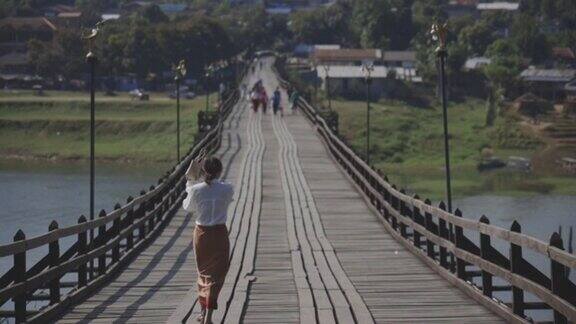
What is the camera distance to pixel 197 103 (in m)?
84.6

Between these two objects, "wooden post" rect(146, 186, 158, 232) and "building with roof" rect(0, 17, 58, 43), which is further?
"building with roof" rect(0, 17, 58, 43)

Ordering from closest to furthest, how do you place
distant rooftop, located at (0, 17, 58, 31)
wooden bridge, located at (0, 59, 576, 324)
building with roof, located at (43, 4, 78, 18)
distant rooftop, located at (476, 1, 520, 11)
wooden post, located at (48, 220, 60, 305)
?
wooden bridge, located at (0, 59, 576, 324) < wooden post, located at (48, 220, 60, 305) < distant rooftop, located at (0, 17, 58, 31) < building with roof, located at (43, 4, 78, 18) < distant rooftop, located at (476, 1, 520, 11)

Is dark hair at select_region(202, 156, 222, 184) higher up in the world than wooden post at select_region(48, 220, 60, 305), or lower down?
higher up

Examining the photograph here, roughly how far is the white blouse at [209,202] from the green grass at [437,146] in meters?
43.1

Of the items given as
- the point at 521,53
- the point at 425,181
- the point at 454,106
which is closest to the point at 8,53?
the point at 454,106

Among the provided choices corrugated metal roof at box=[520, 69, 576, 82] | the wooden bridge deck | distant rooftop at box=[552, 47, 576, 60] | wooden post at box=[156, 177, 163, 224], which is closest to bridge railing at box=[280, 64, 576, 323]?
the wooden bridge deck

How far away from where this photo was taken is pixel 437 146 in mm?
74875

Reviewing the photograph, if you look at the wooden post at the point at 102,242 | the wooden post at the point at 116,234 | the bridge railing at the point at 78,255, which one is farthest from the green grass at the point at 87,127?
the wooden post at the point at 102,242

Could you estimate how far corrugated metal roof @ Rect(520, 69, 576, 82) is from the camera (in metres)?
103

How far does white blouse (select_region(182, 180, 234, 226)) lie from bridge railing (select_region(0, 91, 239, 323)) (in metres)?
1.55

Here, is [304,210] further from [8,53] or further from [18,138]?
[8,53]

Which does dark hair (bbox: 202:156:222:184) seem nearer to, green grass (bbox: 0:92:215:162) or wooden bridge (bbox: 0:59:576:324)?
wooden bridge (bbox: 0:59:576:324)

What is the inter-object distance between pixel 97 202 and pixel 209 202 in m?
34.7

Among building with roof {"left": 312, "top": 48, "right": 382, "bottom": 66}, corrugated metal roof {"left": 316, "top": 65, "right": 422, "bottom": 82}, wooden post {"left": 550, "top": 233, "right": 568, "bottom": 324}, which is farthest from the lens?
building with roof {"left": 312, "top": 48, "right": 382, "bottom": 66}
